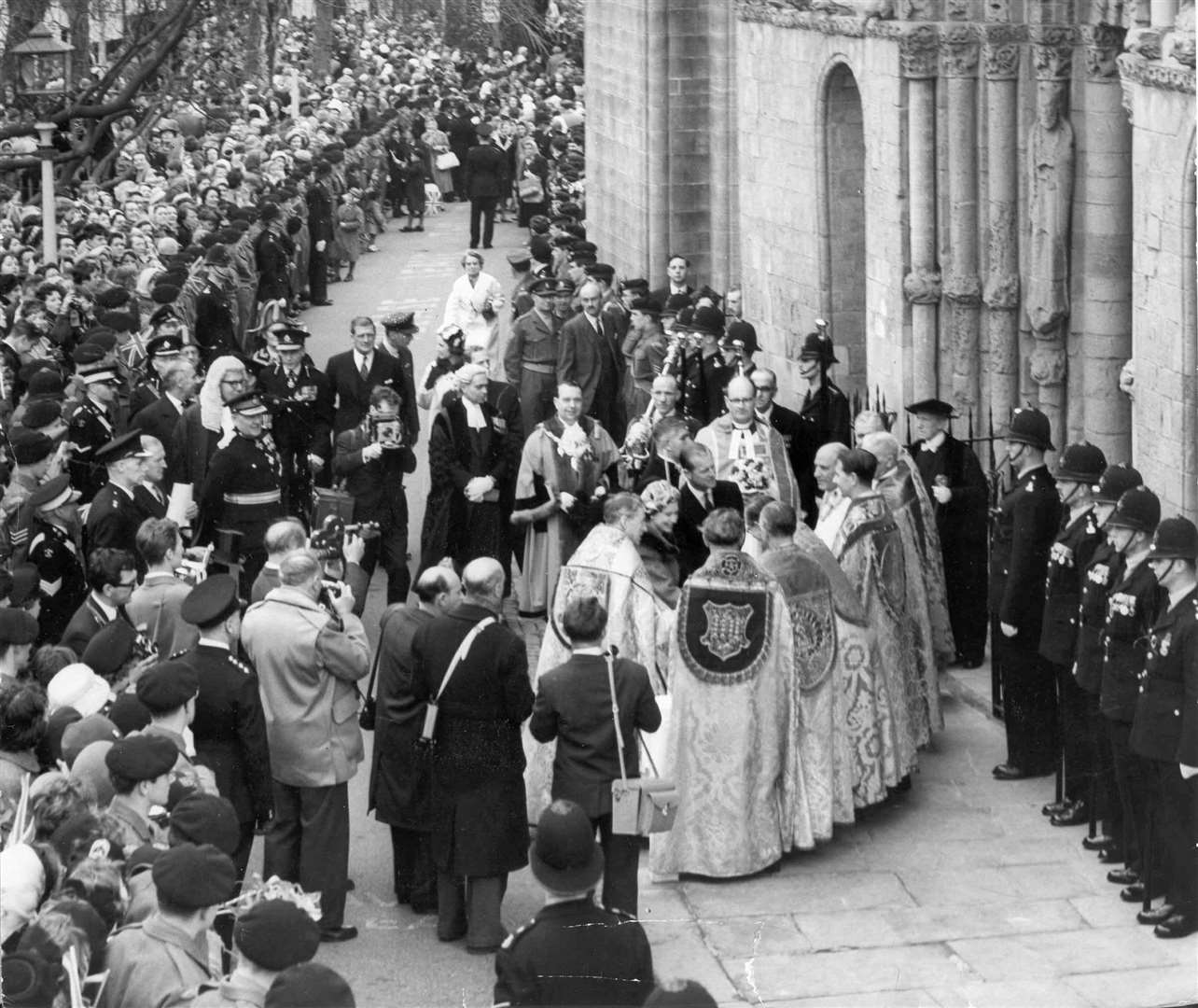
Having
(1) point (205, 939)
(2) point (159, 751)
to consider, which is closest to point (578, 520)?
(2) point (159, 751)

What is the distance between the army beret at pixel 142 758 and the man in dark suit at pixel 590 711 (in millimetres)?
2018

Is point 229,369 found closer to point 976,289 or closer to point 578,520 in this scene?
point 578,520

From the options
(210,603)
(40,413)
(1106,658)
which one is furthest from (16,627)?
(1106,658)

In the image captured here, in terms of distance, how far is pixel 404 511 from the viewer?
14555mm

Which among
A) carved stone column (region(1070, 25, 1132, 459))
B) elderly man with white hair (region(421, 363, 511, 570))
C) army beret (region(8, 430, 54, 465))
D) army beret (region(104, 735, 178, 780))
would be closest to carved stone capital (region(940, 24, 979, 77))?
carved stone column (region(1070, 25, 1132, 459))

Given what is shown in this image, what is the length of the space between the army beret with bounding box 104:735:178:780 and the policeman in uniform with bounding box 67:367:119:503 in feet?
19.0

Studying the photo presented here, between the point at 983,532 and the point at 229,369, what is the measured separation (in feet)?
14.4

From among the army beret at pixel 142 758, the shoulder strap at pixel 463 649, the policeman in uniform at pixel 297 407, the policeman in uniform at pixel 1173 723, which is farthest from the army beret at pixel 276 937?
the policeman in uniform at pixel 297 407

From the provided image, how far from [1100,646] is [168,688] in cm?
413

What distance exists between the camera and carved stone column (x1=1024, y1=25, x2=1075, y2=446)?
48.8 ft

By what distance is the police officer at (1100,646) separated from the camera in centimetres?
1042

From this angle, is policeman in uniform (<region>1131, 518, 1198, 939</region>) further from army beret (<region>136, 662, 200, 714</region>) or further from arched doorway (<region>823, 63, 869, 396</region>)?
arched doorway (<region>823, 63, 869, 396</region>)

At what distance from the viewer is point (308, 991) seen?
5.78 meters

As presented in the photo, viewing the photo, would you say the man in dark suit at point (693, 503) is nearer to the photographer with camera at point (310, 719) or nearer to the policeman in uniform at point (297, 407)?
the photographer with camera at point (310, 719)
